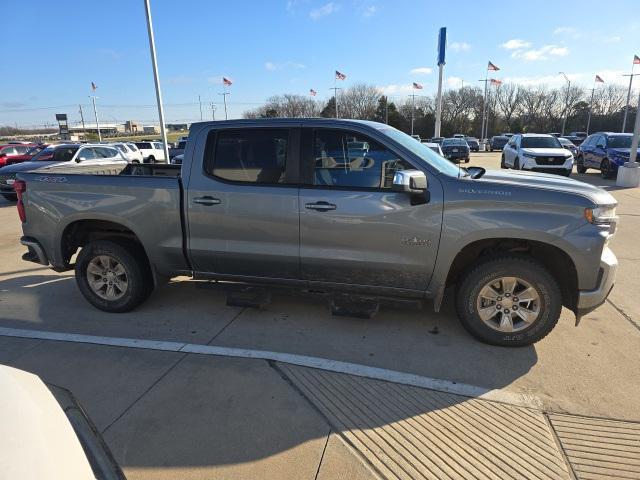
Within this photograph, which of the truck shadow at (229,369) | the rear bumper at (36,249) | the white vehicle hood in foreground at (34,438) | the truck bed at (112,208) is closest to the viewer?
the white vehicle hood in foreground at (34,438)

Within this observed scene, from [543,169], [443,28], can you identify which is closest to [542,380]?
[543,169]

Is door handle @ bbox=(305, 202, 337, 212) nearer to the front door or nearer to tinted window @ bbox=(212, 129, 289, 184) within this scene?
the front door

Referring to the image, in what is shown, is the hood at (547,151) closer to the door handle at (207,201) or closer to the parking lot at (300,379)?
the parking lot at (300,379)

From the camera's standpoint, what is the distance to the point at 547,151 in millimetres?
16016

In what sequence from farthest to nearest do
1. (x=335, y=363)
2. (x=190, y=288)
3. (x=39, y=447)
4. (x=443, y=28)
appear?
1. (x=443, y=28)
2. (x=190, y=288)
3. (x=335, y=363)
4. (x=39, y=447)

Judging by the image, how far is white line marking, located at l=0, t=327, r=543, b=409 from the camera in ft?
10.3

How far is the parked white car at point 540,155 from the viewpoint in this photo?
15.7 metres

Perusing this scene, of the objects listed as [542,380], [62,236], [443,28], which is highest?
[443,28]

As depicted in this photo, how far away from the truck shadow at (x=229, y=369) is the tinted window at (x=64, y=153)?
1250 cm

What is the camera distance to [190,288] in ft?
17.8

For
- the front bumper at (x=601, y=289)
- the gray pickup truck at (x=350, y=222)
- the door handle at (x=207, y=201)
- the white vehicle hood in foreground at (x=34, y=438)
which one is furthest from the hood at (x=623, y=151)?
the white vehicle hood in foreground at (x=34, y=438)

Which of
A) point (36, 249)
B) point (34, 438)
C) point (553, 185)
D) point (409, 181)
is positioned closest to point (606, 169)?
point (553, 185)

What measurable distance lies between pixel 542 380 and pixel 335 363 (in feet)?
5.25

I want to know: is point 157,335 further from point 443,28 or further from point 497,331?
point 443,28
